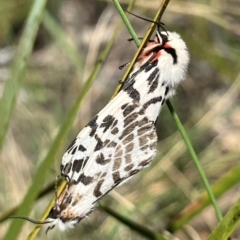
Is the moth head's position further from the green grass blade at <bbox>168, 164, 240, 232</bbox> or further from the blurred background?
the blurred background

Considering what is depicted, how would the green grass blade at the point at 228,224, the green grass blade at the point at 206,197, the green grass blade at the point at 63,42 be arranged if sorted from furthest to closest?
the green grass blade at the point at 63,42 < the green grass blade at the point at 206,197 < the green grass blade at the point at 228,224

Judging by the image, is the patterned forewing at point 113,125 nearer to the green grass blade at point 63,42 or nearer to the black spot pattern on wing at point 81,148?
the black spot pattern on wing at point 81,148

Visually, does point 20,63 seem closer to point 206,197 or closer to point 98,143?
point 98,143

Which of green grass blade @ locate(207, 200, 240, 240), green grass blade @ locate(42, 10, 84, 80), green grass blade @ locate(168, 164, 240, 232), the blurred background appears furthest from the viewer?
green grass blade @ locate(42, 10, 84, 80)

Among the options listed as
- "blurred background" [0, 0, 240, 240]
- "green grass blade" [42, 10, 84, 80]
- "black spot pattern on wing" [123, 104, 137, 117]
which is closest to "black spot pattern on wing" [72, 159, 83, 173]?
"black spot pattern on wing" [123, 104, 137, 117]

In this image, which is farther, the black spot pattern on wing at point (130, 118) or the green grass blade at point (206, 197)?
the green grass blade at point (206, 197)

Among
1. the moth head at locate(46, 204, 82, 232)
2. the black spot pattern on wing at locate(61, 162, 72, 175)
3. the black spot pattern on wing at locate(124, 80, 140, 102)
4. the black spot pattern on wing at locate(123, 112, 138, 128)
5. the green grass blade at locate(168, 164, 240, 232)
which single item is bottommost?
the green grass blade at locate(168, 164, 240, 232)

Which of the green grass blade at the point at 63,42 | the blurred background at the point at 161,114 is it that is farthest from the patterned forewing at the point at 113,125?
the green grass blade at the point at 63,42
